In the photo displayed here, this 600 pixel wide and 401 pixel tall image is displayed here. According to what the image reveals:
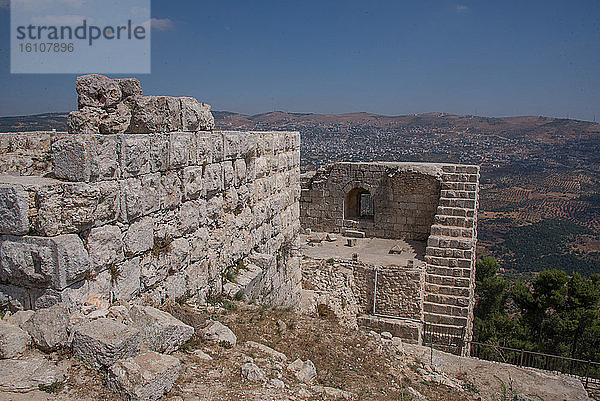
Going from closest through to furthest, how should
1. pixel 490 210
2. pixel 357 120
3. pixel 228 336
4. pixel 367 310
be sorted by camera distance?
1. pixel 228 336
2. pixel 367 310
3. pixel 490 210
4. pixel 357 120

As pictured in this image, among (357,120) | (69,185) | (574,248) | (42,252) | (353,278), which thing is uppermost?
(357,120)

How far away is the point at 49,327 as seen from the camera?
3.36m

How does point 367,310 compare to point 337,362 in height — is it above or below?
below

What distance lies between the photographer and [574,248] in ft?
135

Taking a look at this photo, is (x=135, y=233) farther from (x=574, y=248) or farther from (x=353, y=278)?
(x=574, y=248)

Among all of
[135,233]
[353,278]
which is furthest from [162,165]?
[353,278]

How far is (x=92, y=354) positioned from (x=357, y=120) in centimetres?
8826

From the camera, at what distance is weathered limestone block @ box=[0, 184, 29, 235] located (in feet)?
11.2

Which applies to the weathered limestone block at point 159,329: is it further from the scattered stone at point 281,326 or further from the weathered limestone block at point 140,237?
the scattered stone at point 281,326

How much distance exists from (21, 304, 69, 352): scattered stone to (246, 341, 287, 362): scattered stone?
1.73m

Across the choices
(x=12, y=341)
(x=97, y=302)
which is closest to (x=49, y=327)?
(x=12, y=341)

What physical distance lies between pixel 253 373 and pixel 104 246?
68.9 inches

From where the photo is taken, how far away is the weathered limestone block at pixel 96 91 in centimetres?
472

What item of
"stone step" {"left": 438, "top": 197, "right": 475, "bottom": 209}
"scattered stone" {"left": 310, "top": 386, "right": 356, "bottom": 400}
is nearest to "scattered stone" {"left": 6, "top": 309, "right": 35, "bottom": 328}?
"scattered stone" {"left": 310, "top": 386, "right": 356, "bottom": 400}
